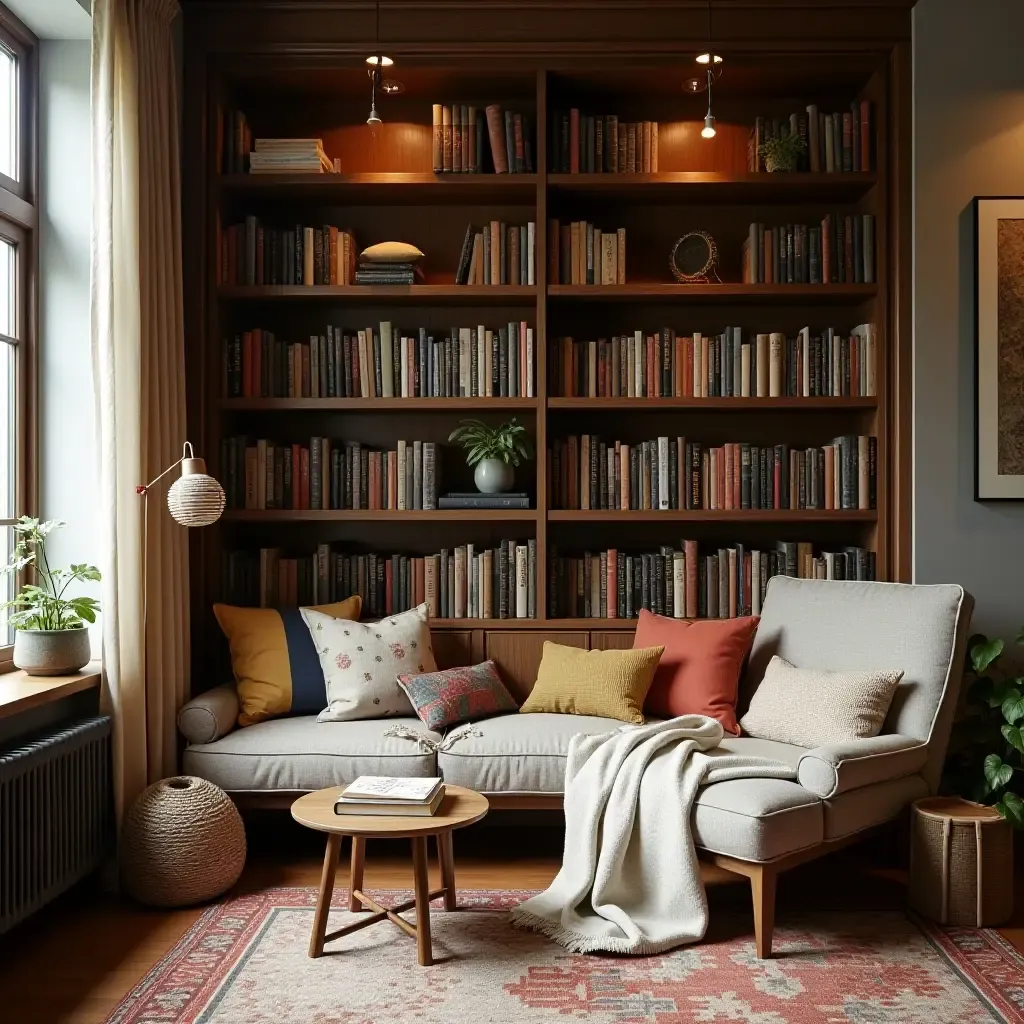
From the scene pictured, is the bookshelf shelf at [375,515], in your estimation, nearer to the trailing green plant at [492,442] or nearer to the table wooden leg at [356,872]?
the trailing green plant at [492,442]

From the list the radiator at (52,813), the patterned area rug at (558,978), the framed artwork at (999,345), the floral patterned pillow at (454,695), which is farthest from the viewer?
the framed artwork at (999,345)

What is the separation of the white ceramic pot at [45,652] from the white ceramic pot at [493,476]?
5.23ft

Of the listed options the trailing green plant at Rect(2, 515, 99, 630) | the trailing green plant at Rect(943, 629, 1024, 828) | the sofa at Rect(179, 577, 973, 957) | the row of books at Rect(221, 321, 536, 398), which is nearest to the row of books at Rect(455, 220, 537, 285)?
the row of books at Rect(221, 321, 536, 398)

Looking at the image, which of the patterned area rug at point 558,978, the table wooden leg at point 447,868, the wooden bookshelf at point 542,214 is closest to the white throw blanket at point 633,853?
the patterned area rug at point 558,978

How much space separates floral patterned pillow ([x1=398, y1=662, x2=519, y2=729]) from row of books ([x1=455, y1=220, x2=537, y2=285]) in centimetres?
150

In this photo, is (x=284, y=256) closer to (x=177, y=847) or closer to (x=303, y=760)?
(x=303, y=760)

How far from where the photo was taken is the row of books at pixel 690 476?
13.6 feet

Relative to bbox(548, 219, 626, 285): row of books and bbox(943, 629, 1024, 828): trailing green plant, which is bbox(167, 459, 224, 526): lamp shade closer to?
bbox(548, 219, 626, 285): row of books

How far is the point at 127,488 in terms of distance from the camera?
135 inches

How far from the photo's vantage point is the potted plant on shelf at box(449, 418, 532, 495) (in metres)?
4.15

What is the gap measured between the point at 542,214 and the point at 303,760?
218cm

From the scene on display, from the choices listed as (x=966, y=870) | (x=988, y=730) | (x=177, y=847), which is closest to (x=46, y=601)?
(x=177, y=847)

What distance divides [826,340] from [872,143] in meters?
0.77

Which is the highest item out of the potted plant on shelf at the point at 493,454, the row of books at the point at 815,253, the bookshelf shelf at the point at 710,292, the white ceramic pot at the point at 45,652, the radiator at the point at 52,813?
the row of books at the point at 815,253
